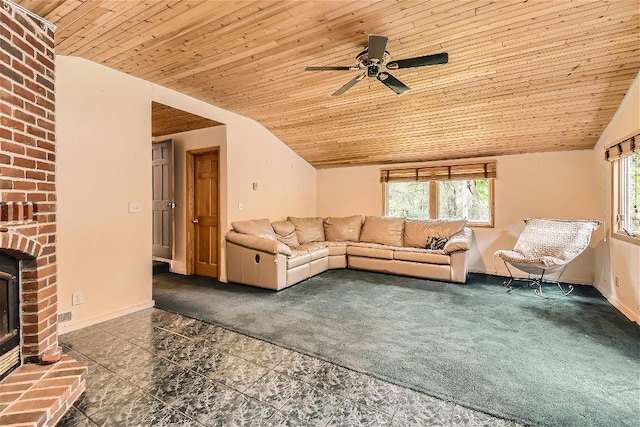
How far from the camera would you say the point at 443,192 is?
5.41 meters

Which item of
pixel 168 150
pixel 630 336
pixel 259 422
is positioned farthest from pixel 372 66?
pixel 168 150

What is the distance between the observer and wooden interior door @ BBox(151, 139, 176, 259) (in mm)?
4777

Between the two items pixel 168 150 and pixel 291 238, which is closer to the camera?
pixel 168 150

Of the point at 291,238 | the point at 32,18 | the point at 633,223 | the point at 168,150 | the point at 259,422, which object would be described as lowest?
the point at 259,422

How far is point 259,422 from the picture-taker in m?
1.56

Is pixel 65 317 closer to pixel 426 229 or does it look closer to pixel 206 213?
pixel 206 213

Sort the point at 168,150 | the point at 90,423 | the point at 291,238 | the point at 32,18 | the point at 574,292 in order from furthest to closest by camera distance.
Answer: the point at 291,238 < the point at 168,150 < the point at 574,292 < the point at 32,18 < the point at 90,423

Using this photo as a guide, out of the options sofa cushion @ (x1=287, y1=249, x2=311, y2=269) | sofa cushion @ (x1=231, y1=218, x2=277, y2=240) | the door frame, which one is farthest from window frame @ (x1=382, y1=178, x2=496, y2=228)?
the door frame

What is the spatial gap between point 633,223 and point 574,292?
111 centimetres

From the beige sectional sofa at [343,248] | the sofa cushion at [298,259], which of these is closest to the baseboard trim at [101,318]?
the beige sectional sofa at [343,248]

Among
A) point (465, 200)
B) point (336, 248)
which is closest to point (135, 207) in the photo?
point (336, 248)

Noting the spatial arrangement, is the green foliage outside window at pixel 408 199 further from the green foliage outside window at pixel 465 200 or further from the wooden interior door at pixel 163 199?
the wooden interior door at pixel 163 199

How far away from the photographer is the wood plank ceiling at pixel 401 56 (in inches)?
88.4

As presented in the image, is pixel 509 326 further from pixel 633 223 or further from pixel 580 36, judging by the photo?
pixel 580 36
